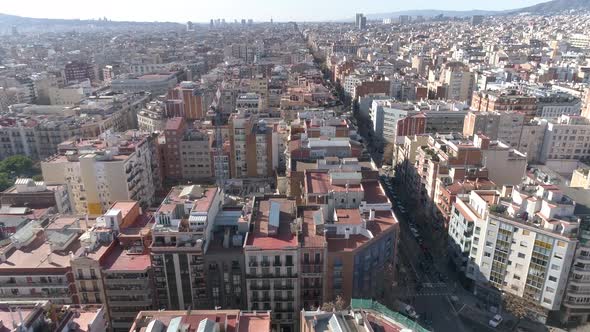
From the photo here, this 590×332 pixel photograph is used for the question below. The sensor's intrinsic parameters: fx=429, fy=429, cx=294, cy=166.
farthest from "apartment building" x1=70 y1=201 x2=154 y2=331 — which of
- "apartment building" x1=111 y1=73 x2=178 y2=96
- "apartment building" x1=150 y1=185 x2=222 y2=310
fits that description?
"apartment building" x1=111 y1=73 x2=178 y2=96

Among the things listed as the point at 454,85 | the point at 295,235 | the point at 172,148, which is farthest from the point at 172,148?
the point at 454,85

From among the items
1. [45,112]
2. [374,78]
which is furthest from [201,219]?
[374,78]

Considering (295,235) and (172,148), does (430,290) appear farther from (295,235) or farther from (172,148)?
(172,148)

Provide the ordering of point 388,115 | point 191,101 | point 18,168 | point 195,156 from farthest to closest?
point 191,101, point 388,115, point 195,156, point 18,168

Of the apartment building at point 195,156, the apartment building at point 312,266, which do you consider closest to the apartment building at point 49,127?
the apartment building at point 195,156

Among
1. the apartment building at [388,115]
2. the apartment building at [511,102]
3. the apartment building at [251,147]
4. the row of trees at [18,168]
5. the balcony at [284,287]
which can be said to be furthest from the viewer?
the apartment building at [511,102]

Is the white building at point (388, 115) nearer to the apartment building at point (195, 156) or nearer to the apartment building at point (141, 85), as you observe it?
the apartment building at point (195, 156)
